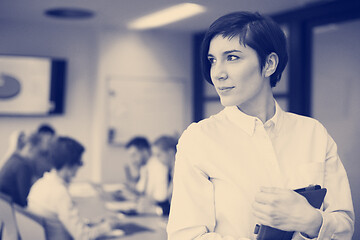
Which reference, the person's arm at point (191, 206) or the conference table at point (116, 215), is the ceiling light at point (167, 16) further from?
the person's arm at point (191, 206)

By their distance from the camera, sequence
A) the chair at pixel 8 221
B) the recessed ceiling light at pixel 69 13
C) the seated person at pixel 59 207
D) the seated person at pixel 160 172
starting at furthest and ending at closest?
the recessed ceiling light at pixel 69 13
the seated person at pixel 160 172
the seated person at pixel 59 207
the chair at pixel 8 221

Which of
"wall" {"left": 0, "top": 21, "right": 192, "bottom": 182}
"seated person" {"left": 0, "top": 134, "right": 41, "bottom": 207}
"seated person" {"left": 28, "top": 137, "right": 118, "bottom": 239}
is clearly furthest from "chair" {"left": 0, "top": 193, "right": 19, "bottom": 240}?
"wall" {"left": 0, "top": 21, "right": 192, "bottom": 182}

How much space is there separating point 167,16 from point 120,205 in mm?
2562

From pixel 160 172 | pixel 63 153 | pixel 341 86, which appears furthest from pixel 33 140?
pixel 341 86

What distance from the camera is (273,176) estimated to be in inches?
42.9

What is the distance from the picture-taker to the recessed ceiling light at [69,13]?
5.16 metres

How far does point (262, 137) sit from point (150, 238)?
1944 mm

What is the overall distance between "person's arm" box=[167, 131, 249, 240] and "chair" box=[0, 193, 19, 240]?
1679 millimetres

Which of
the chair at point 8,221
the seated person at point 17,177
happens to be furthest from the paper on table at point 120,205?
the chair at point 8,221

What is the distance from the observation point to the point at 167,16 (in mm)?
5391

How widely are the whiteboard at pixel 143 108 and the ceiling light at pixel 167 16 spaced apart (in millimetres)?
788

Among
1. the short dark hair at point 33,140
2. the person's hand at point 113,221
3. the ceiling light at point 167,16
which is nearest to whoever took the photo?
the person's hand at point 113,221

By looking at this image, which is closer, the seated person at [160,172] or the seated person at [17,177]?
the seated person at [17,177]

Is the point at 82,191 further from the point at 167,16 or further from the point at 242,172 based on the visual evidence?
the point at 242,172
